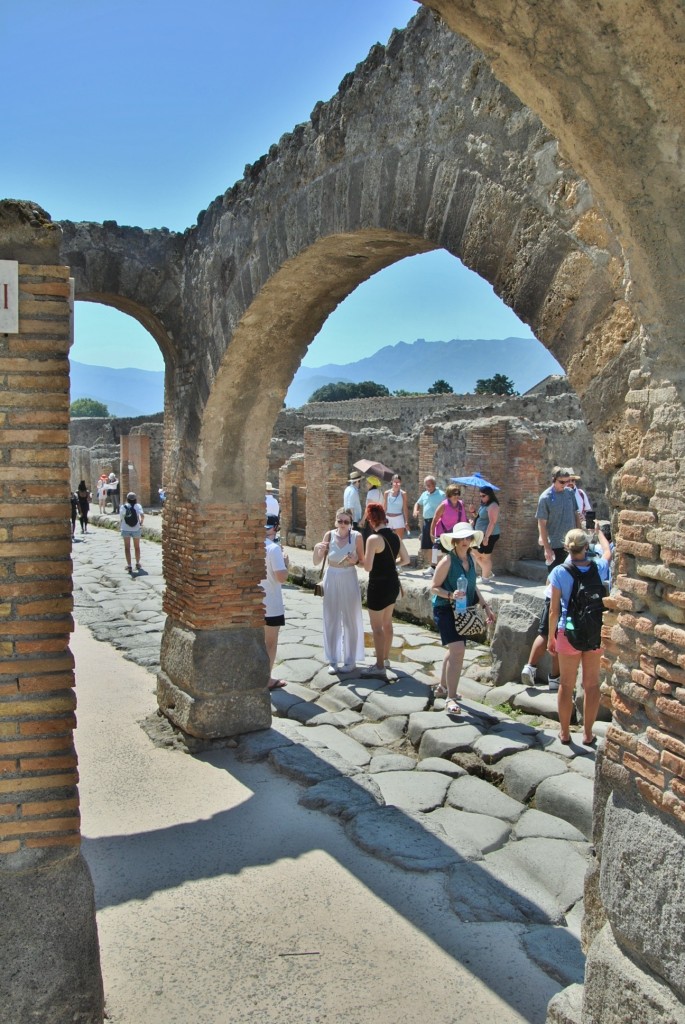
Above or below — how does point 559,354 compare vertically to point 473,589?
above

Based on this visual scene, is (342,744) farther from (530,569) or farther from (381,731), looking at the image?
(530,569)

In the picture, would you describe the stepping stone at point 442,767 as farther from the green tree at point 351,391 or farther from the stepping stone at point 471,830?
the green tree at point 351,391

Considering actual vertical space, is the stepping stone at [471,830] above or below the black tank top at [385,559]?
below

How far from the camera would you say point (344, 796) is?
5266mm

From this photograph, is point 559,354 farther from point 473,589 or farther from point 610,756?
point 473,589

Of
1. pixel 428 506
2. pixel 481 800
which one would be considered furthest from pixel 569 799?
pixel 428 506

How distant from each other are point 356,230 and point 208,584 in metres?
3.05

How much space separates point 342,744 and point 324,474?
9.32 m

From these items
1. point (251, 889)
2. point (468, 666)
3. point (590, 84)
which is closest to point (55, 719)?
point (251, 889)

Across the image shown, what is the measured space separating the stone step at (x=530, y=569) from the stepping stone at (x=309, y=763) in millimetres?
6828

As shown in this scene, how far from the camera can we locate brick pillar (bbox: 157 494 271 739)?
627 cm

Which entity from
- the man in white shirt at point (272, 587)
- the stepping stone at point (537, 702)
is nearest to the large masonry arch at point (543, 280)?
the man in white shirt at point (272, 587)

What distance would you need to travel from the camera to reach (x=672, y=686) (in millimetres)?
2402

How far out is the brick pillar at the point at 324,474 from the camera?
1522 centimetres
